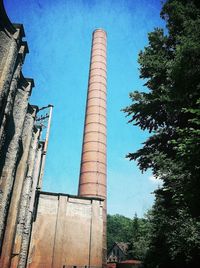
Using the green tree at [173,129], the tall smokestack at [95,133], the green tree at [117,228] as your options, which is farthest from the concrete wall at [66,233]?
the green tree at [117,228]

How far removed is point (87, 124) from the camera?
21094 millimetres

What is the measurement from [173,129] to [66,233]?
9184mm

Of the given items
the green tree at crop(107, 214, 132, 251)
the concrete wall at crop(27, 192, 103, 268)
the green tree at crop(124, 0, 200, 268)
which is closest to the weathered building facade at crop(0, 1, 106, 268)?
the concrete wall at crop(27, 192, 103, 268)

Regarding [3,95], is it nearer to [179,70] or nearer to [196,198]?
[179,70]

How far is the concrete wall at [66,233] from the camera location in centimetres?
1388

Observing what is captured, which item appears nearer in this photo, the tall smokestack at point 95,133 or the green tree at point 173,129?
the green tree at point 173,129

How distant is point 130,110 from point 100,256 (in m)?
9.42

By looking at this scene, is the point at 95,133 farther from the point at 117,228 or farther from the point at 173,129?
the point at 117,228

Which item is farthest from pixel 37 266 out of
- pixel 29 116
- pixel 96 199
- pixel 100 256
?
pixel 29 116

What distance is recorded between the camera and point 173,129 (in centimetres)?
980

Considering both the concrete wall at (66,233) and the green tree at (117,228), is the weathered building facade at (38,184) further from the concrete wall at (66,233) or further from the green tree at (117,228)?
the green tree at (117,228)

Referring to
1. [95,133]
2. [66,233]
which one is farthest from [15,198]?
[95,133]

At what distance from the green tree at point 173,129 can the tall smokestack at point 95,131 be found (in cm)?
886

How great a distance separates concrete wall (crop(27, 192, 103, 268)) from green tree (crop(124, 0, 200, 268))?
641cm
